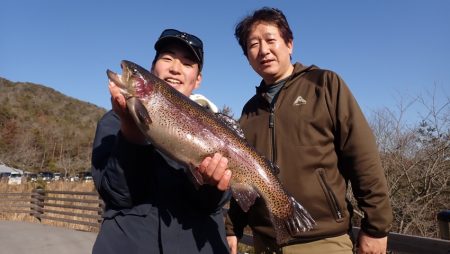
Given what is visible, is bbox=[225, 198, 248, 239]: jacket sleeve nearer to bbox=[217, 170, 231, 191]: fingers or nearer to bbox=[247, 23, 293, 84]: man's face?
bbox=[217, 170, 231, 191]: fingers

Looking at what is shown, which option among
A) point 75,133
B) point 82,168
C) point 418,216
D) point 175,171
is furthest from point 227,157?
point 75,133

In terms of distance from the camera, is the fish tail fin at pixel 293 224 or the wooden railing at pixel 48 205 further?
the wooden railing at pixel 48 205

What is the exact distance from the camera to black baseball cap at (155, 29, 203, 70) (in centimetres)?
299

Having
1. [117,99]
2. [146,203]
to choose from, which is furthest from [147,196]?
[117,99]

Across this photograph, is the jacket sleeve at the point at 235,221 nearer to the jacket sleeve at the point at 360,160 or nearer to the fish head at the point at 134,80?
the jacket sleeve at the point at 360,160

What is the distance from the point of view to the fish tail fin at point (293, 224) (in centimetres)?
299

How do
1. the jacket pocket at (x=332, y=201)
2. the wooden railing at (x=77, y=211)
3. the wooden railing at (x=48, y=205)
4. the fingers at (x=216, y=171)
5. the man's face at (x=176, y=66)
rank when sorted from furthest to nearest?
the wooden railing at (x=48, y=205), the wooden railing at (x=77, y=211), the jacket pocket at (x=332, y=201), the man's face at (x=176, y=66), the fingers at (x=216, y=171)

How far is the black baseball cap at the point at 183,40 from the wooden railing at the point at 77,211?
284 centimetres

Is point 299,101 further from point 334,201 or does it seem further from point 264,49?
point 334,201

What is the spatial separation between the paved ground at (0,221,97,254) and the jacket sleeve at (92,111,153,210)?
8376mm

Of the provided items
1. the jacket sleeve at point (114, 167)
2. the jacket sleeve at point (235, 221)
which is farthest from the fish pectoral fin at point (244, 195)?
the jacket sleeve at point (235, 221)

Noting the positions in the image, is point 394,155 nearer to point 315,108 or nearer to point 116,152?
point 315,108

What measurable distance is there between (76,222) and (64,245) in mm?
4642

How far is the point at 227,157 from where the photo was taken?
296 centimetres
